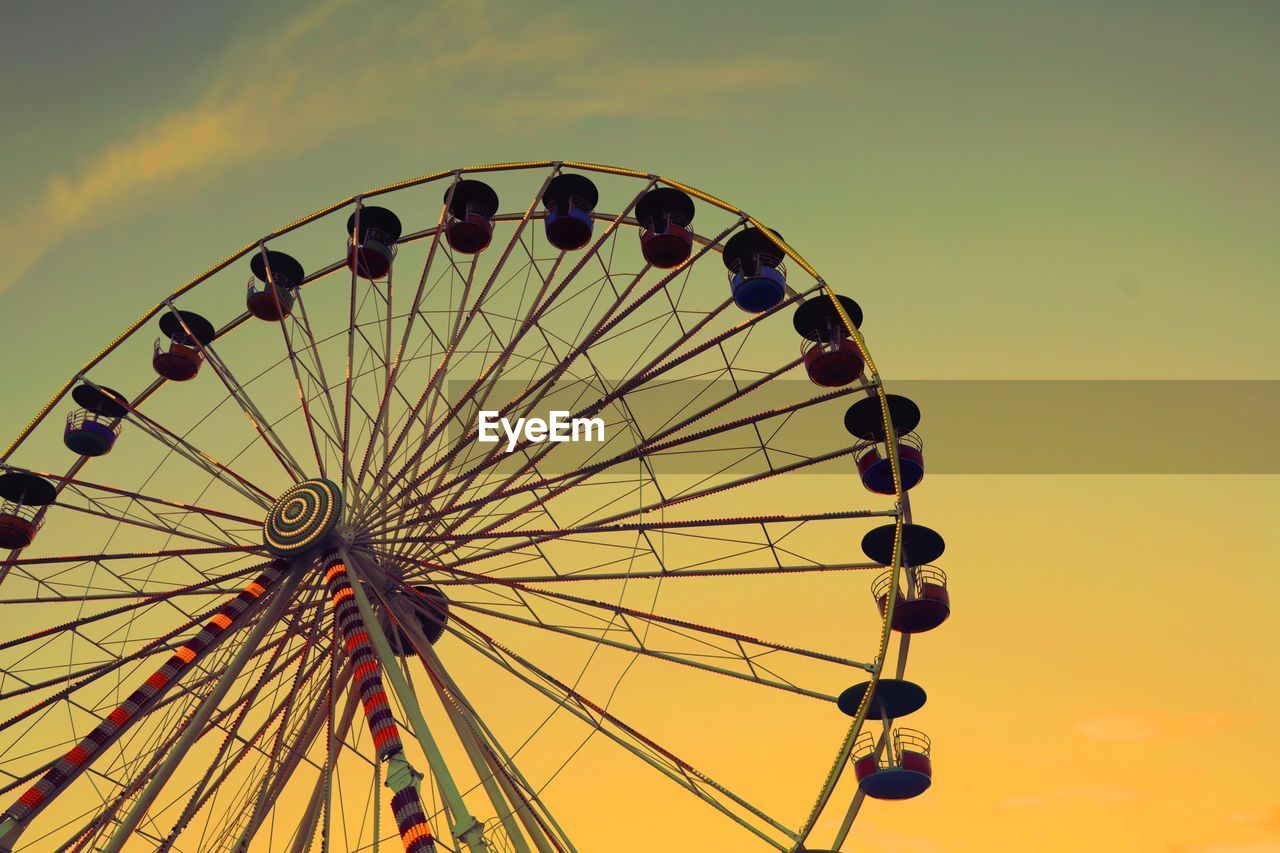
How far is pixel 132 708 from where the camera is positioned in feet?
54.5

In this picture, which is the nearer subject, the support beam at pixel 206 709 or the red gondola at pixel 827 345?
the support beam at pixel 206 709

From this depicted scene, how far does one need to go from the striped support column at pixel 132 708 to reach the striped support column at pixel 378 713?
1.35m

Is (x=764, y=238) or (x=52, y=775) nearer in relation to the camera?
(x=52, y=775)

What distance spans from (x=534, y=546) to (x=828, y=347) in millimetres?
6239

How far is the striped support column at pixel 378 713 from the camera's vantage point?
13680 millimetres

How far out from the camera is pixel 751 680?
17766 mm

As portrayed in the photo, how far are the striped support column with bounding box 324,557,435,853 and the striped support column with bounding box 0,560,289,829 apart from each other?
1.35m

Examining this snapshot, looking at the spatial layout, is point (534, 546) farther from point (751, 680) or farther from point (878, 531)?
point (878, 531)

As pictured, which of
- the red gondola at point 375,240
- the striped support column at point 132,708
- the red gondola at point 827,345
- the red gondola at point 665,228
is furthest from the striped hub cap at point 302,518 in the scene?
the red gondola at point 827,345

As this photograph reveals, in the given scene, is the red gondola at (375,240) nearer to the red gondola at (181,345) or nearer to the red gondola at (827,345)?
the red gondola at (181,345)

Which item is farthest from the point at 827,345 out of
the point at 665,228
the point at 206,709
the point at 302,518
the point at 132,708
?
the point at 132,708

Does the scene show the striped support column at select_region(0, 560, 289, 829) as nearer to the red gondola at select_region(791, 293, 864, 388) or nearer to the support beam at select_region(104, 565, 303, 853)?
the support beam at select_region(104, 565, 303, 853)

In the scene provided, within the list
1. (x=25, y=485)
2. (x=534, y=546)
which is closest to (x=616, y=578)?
(x=534, y=546)

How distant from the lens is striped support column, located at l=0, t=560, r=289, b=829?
15219mm
